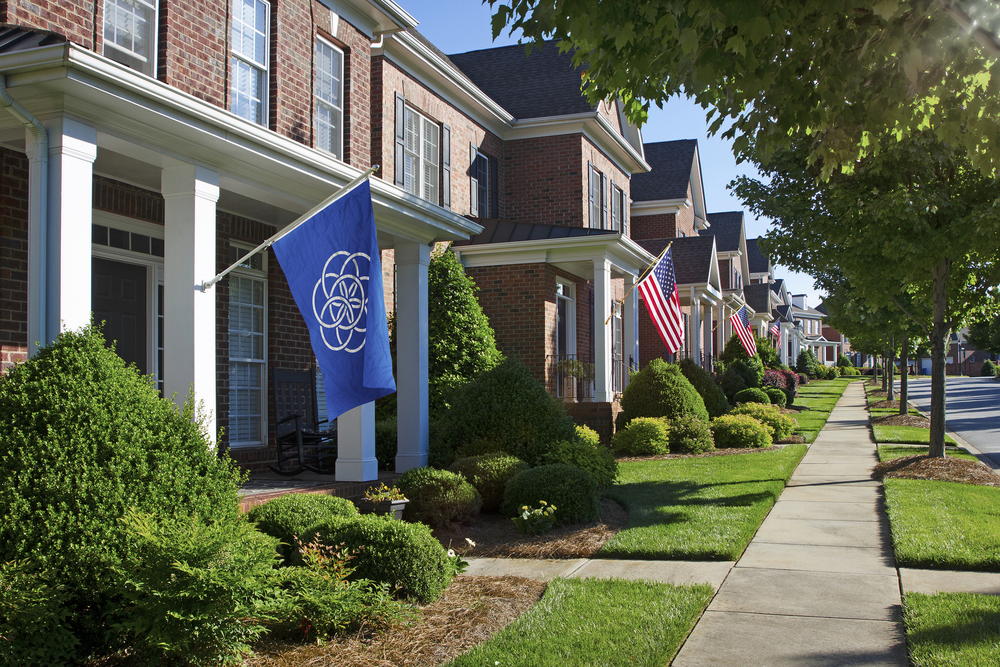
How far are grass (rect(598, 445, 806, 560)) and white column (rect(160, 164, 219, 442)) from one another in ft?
13.0

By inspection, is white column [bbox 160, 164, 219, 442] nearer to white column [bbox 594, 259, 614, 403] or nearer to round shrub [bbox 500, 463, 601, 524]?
round shrub [bbox 500, 463, 601, 524]

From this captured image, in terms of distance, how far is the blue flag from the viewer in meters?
6.55

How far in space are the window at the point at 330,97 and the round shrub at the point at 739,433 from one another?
410 inches

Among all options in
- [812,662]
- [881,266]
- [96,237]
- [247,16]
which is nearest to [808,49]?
[812,662]

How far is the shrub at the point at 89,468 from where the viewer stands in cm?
416

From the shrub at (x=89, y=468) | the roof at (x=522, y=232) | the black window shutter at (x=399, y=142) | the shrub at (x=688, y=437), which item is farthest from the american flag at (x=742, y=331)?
the shrub at (x=89, y=468)

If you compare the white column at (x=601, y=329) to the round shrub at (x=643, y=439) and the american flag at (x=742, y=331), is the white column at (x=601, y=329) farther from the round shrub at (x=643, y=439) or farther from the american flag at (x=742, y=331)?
the american flag at (x=742, y=331)

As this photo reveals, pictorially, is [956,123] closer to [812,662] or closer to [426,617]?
[812,662]

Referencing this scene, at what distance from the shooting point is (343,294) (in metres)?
6.93

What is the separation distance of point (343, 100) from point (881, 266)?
8389 millimetres

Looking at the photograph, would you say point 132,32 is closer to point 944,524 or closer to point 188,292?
point 188,292

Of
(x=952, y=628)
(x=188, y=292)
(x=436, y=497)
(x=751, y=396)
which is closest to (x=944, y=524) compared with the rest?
(x=952, y=628)

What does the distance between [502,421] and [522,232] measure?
21.7 ft

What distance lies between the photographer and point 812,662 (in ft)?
14.4
